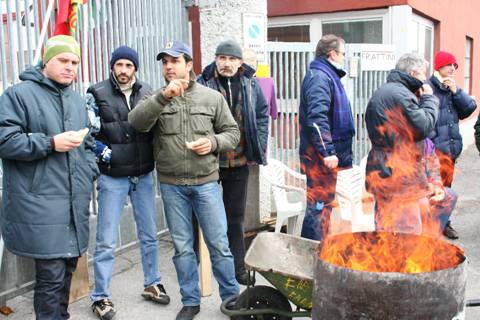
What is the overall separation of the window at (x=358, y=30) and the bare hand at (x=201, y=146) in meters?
8.12

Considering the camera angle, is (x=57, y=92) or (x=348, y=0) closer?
(x=57, y=92)

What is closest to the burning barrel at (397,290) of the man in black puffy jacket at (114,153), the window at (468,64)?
the man in black puffy jacket at (114,153)

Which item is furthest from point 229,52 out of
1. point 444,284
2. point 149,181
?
point 444,284

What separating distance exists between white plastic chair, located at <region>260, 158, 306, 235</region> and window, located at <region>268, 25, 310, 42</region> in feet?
20.2

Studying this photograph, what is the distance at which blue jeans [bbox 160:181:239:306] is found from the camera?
4316 millimetres

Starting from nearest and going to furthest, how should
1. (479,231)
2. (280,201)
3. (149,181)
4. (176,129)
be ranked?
(176,129)
(149,181)
(280,201)
(479,231)

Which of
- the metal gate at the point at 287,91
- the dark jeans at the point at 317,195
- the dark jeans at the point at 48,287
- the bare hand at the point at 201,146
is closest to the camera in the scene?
the dark jeans at the point at 48,287

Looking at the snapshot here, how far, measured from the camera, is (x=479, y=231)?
23.2 ft

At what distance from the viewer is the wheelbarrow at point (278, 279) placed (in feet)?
12.0

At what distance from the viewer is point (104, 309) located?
451 centimetres

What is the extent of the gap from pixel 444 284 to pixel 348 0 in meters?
9.23

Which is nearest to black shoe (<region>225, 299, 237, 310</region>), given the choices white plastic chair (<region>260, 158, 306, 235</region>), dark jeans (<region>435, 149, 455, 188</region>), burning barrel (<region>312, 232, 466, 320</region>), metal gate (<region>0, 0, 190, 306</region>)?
burning barrel (<region>312, 232, 466, 320</region>)

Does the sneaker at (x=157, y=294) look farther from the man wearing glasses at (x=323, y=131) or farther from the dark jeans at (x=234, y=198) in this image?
the man wearing glasses at (x=323, y=131)

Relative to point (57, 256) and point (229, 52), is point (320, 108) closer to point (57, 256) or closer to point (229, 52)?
point (229, 52)
